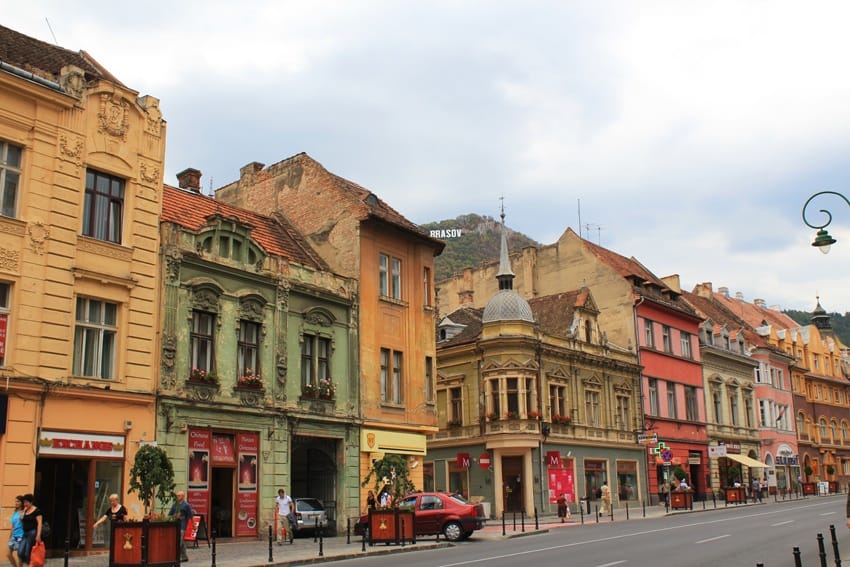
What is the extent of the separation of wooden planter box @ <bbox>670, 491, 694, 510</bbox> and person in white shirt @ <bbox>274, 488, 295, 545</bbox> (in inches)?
890

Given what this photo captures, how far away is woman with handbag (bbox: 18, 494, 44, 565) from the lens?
607 inches

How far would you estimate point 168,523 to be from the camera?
1794 centimetres

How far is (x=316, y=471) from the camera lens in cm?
3175

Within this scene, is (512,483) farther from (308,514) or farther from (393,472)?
(393,472)

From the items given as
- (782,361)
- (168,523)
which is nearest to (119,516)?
(168,523)

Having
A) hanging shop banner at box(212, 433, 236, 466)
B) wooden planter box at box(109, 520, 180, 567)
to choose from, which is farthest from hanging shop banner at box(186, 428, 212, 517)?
wooden planter box at box(109, 520, 180, 567)

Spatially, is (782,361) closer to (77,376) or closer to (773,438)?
(773,438)

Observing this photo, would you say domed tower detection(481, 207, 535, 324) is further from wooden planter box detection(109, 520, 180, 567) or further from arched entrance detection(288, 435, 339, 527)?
wooden planter box detection(109, 520, 180, 567)

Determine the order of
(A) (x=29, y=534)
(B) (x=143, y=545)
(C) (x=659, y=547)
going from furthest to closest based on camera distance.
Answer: (C) (x=659, y=547), (B) (x=143, y=545), (A) (x=29, y=534)

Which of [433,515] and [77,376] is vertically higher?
[77,376]

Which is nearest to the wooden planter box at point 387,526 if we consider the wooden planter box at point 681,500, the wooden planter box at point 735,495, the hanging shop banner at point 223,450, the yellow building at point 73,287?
the hanging shop banner at point 223,450

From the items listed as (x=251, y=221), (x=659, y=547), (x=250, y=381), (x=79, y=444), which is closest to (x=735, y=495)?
(x=659, y=547)

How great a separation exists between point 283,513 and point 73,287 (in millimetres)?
9214

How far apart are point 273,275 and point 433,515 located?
9419 millimetres
